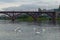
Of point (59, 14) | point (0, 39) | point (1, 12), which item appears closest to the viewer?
point (0, 39)

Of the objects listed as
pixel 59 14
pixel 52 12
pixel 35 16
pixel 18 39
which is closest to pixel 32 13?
pixel 35 16

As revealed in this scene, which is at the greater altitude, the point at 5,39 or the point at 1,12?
the point at 5,39

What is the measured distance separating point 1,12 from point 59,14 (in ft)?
111

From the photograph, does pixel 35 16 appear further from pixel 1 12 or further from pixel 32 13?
pixel 1 12

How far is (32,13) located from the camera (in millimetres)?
102188

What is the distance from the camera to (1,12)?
10019cm

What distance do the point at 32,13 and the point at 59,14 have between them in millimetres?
24748

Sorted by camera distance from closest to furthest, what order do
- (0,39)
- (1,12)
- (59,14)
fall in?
(0,39) < (1,12) < (59,14)

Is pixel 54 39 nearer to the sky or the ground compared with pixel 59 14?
nearer to the sky

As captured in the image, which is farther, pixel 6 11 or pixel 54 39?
pixel 6 11

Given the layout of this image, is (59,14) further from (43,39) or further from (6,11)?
(43,39)

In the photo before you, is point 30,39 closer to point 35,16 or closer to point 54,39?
point 54,39

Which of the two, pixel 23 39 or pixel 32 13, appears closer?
pixel 23 39

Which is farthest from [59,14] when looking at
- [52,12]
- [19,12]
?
[19,12]
